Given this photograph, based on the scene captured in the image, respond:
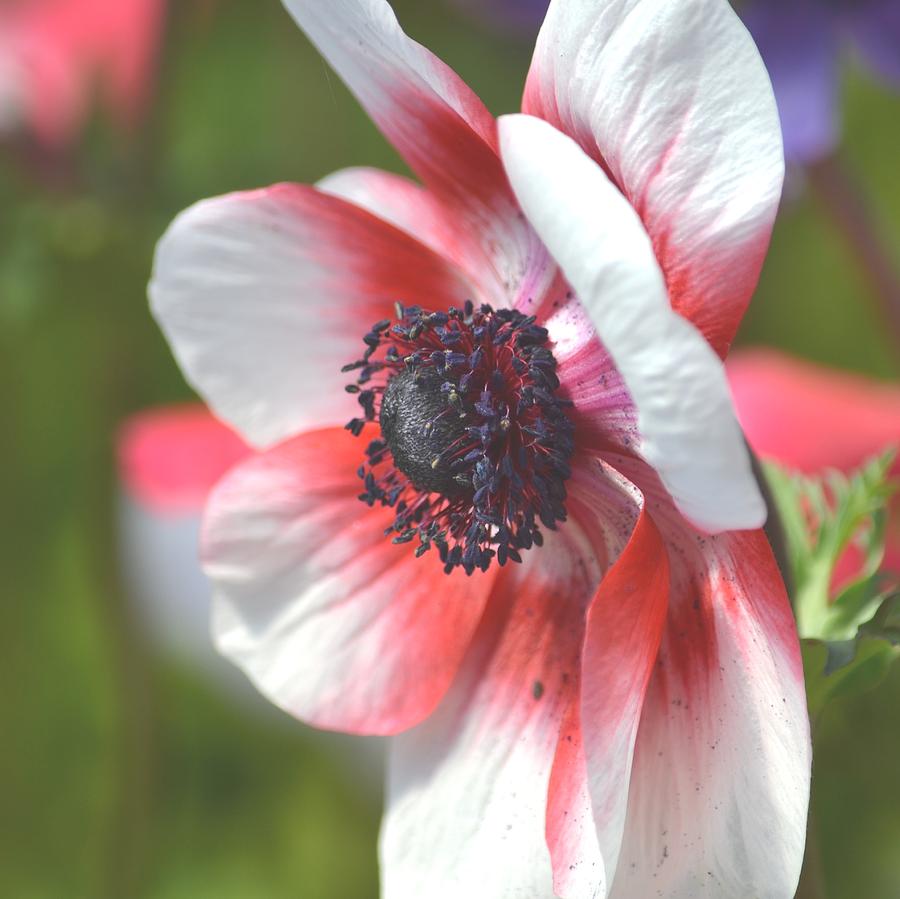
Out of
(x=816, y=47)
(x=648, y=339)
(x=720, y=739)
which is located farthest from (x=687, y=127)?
(x=816, y=47)

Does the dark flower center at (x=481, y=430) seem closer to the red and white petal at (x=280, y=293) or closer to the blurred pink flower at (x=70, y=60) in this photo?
the red and white petal at (x=280, y=293)

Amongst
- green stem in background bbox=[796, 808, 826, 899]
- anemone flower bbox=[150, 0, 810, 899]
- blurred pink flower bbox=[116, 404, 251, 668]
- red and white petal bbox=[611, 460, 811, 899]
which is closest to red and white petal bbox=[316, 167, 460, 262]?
anemone flower bbox=[150, 0, 810, 899]

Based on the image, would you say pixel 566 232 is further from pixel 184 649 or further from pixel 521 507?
pixel 184 649

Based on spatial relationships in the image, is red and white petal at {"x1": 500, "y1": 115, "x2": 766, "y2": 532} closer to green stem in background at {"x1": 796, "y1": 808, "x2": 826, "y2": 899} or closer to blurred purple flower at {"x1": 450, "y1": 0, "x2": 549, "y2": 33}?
green stem in background at {"x1": 796, "y1": 808, "x2": 826, "y2": 899}

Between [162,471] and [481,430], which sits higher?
[481,430]

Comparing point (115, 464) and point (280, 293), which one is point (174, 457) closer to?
point (115, 464)

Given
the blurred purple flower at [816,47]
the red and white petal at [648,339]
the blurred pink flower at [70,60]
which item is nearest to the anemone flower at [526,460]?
the red and white petal at [648,339]

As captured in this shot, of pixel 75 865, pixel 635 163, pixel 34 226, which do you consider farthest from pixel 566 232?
pixel 75 865
